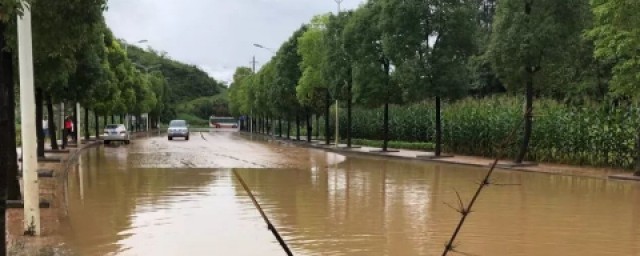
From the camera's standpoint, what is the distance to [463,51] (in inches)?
1142

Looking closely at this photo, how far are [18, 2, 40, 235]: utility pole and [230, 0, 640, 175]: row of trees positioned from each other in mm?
13091

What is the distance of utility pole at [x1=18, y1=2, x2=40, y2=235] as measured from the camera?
8.95 metres

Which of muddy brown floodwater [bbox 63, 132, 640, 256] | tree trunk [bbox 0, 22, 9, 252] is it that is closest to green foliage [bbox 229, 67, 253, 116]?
muddy brown floodwater [bbox 63, 132, 640, 256]

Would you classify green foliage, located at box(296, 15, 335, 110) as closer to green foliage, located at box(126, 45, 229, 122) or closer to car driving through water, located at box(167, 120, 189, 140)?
car driving through water, located at box(167, 120, 189, 140)

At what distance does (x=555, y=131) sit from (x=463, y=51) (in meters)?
A: 5.84

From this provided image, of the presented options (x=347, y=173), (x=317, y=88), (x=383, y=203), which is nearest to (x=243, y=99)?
(x=317, y=88)

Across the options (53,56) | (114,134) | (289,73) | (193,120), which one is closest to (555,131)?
(53,56)

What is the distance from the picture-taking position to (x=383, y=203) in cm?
1396

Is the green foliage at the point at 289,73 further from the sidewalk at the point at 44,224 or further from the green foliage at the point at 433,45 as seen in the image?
the sidewalk at the point at 44,224

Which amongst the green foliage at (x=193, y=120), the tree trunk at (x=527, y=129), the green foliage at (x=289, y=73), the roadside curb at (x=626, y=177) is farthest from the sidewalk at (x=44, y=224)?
the green foliage at (x=193, y=120)

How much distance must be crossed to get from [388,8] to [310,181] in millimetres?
12930

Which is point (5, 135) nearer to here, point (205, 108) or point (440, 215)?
point (440, 215)

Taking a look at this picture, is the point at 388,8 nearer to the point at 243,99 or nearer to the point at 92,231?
the point at 92,231

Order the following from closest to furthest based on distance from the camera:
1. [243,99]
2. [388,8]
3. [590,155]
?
[590,155] < [388,8] < [243,99]
